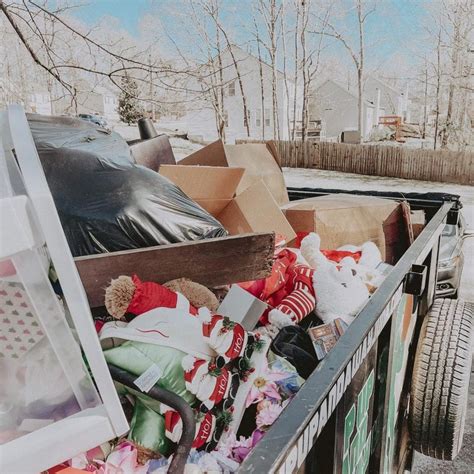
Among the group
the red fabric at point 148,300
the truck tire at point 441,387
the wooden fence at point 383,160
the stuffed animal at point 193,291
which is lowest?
the wooden fence at point 383,160

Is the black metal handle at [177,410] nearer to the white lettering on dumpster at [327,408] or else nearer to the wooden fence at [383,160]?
the white lettering on dumpster at [327,408]

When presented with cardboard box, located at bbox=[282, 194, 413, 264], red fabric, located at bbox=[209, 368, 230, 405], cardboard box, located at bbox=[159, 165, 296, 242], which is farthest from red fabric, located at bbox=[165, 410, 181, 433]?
cardboard box, located at bbox=[282, 194, 413, 264]

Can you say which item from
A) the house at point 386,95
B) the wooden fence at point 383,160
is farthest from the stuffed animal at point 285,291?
the house at point 386,95

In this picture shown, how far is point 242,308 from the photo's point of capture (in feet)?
5.38

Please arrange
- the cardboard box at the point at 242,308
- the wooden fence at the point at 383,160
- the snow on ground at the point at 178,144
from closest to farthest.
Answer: the cardboard box at the point at 242,308, the wooden fence at the point at 383,160, the snow on ground at the point at 178,144

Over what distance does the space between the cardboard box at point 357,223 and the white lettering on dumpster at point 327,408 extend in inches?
39.3

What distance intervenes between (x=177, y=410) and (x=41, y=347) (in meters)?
0.39

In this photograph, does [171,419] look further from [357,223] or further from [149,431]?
[357,223]

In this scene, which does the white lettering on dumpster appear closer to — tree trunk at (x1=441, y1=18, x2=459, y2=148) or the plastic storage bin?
the plastic storage bin

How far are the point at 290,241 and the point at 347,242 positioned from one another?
377 millimetres

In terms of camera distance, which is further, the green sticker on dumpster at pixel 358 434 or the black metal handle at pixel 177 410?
the green sticker on dumpster at pixel 358 434

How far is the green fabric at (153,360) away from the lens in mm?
1179

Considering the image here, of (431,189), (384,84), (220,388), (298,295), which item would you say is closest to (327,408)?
(220,388)

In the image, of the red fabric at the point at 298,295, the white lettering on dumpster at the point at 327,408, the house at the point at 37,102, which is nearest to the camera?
the white lettering on dumpster at the point at 327,408
